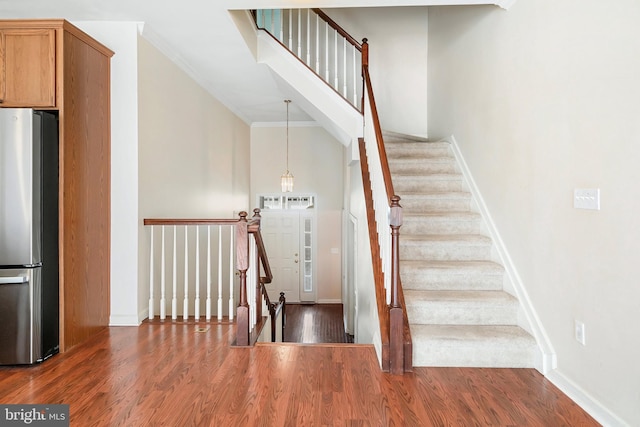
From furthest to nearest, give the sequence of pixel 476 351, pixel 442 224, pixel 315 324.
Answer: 1. pixel 315 324
2. pixel 442 224
3. pixel 476 351

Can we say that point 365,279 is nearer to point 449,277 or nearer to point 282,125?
point 449,277

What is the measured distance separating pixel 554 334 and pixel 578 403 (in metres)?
0.45

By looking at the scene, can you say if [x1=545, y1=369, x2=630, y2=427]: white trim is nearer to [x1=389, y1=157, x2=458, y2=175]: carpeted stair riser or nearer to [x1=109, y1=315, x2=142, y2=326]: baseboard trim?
[x1=389, y1=157, x2=458, y2=175]: carpeted stair riser

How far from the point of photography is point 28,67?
2.84 meters

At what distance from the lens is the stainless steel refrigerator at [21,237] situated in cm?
262

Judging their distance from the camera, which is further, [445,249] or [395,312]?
[445,249]

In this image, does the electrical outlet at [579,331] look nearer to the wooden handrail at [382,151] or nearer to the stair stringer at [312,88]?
the wooden handrail at [382,151]

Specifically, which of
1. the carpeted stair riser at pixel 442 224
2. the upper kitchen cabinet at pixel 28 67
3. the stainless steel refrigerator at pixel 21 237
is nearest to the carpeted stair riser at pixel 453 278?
the carpeted stair riser at pixel 442 224

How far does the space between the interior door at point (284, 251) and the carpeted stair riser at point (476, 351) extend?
19.5ft

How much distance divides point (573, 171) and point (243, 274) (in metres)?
2.39

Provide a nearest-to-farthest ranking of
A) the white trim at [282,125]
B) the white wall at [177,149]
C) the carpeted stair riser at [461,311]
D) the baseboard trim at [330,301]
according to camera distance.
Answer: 1. the carpeted stair riser at [461,311]
2. the white wall at [177,149]
3. the white trim at [282,125]
4. the baseboard trim at [330,301]

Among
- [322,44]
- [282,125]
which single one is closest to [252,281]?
[322,44]

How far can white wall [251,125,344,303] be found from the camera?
837cm

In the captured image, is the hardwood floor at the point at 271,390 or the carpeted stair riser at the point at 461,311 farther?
the carpeted stair riser at the point at 461,311
